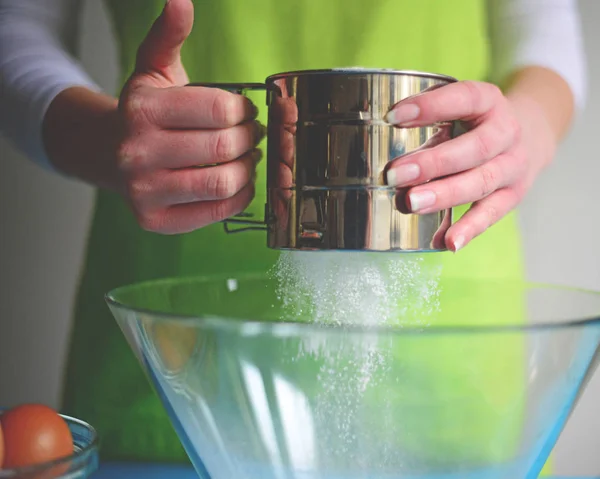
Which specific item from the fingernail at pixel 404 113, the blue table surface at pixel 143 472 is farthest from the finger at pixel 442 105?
the blue table surface at pixel 143 472

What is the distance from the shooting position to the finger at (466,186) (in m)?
0.54

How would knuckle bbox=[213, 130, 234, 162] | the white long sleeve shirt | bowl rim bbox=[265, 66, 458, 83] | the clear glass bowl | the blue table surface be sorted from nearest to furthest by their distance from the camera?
the clear glass bowl, bowl rim bbox=[265, 66, 458, 83], knuckle bbox=[213, 130, 234, 162], the blue table surface, the white long sleeve shirt

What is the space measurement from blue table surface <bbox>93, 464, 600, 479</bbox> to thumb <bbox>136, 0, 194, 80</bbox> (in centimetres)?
39

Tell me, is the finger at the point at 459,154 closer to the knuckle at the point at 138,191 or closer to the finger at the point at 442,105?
the finger at the point at 442,105

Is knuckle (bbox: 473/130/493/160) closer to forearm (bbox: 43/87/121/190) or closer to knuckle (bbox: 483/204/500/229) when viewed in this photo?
knuckle (bbox: 483/204/500/229)

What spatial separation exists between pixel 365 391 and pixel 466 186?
0.25 meters

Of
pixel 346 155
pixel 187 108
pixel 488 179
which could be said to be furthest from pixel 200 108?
pixel 488 179

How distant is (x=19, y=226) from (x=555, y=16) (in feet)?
2.33

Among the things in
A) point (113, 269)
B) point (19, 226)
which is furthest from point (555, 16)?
point (19, 226)

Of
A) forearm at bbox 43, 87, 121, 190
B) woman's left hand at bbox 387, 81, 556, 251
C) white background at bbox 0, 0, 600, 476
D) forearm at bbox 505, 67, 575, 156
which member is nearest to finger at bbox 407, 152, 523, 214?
woman's left hand at bbox 387, 81, 556, 251

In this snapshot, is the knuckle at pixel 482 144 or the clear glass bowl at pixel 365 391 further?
the knuckle at pixel 482 144

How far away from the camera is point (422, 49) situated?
2.90ft

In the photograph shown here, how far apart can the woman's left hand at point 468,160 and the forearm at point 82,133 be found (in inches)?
13.2

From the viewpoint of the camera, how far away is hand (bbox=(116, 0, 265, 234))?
60 cm
